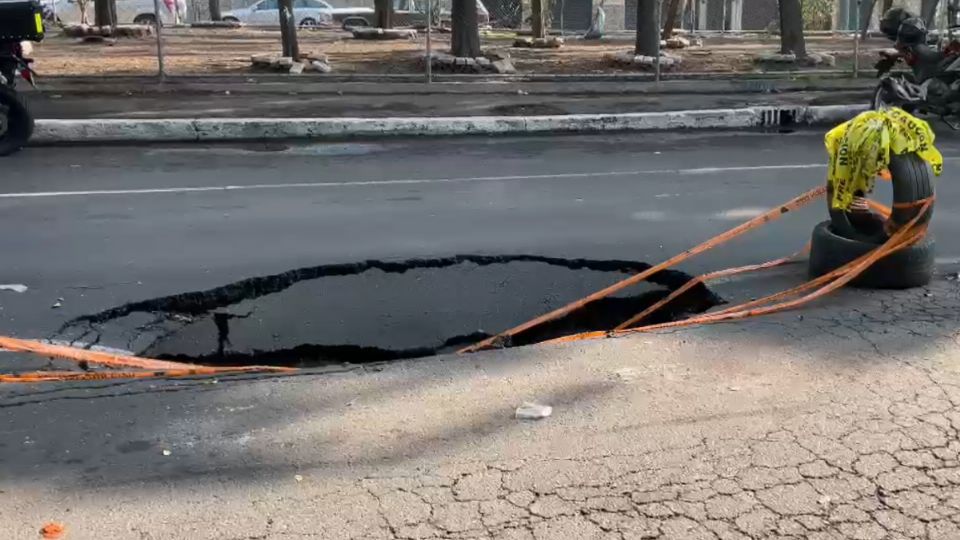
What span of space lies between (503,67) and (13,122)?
10372 millimetres

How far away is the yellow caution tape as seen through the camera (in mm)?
5953

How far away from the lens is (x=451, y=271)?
22.5 ft

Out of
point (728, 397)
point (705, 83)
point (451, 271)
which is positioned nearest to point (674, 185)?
point (451, 271)

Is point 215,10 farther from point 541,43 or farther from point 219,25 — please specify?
point 541,43

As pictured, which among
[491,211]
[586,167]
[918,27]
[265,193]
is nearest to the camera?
[491,211]

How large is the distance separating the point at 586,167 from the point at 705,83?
8.23 metres

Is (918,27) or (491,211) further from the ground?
(918,27)

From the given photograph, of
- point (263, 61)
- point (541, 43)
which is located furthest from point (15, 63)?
point (541, 43)

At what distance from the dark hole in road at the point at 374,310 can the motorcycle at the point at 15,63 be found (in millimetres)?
6184

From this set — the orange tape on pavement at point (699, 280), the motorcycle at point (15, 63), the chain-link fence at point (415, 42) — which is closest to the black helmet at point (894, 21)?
the chain-link fence at point (415, 42)

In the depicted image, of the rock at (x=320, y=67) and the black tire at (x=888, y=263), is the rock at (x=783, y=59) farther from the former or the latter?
the black tire at (x=888, y=263)

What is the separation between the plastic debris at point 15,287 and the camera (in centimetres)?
621

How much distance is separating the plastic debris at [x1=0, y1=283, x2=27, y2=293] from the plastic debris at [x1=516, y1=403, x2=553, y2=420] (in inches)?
144

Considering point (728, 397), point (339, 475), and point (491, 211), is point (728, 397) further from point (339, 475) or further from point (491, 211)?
point (491, 211)
